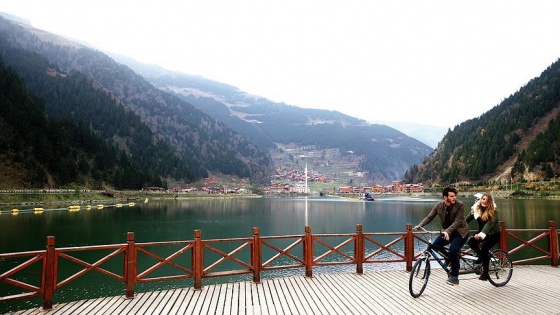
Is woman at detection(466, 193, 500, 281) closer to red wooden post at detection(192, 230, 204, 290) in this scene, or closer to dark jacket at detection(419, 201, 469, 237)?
dark jacket at detection(419, 201, 469, 237)

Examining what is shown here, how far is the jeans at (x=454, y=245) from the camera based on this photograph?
12.3m

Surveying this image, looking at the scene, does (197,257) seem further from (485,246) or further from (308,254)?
(485,246)

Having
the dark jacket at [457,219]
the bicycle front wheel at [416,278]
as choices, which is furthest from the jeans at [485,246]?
the bicycle front wheel at [416,278]

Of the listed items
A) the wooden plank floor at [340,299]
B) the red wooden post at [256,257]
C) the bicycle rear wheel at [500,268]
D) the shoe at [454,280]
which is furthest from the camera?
the red wooden post at [256,257]

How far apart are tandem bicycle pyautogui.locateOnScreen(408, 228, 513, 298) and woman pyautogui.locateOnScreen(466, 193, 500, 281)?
21 cm

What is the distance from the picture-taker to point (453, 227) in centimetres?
1234

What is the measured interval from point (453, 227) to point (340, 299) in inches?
170

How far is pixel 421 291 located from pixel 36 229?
166 ft

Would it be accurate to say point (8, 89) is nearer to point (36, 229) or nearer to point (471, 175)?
point (36, 229)

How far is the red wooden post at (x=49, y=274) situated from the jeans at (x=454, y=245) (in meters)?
12.1

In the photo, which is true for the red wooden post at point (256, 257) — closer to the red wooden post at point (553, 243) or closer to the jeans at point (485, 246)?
the jeans at point (485, 246)

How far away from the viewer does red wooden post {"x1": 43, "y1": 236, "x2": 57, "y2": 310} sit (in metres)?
11.6

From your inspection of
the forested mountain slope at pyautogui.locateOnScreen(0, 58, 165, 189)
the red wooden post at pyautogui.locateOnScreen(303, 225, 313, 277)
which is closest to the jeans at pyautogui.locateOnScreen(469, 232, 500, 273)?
the red wooden post at pyautogui.locateOnScreen(303, 225, 313, 277)

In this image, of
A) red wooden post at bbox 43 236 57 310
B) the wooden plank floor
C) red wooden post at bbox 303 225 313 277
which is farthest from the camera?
red wooden post at bbox 303 225 313 277
